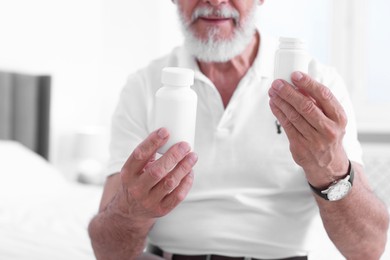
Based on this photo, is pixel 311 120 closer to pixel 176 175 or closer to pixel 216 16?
pixel 176 175

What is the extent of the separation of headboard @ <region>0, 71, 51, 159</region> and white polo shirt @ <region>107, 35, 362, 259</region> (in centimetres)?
176

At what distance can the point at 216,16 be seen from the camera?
54.9 inches

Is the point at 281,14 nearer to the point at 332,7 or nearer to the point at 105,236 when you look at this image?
the point at 332,7

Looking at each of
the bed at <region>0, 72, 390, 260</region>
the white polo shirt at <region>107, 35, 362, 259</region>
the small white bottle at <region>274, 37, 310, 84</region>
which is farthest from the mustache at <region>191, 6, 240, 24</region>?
the bed at <region>0, 72, 390, 260</region>

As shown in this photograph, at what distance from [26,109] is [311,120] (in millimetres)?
2382

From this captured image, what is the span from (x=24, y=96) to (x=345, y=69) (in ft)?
6.31

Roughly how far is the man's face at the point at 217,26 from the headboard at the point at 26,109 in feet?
5.95

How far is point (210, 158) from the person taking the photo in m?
1.42

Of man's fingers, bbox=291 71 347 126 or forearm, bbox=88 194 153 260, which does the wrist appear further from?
forearm, bbox=88 194 153 260

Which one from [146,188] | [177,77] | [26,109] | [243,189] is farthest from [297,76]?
[26,109]

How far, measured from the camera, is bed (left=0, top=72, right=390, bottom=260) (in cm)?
187

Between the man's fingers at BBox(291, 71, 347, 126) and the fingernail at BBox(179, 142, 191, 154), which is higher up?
the man's fingers at BBox(291, 71, 347, 126)

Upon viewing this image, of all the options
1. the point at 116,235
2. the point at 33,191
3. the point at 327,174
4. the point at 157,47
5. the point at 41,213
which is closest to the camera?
the point at 327,174

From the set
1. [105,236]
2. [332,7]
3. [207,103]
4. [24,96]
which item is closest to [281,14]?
[332,7]
